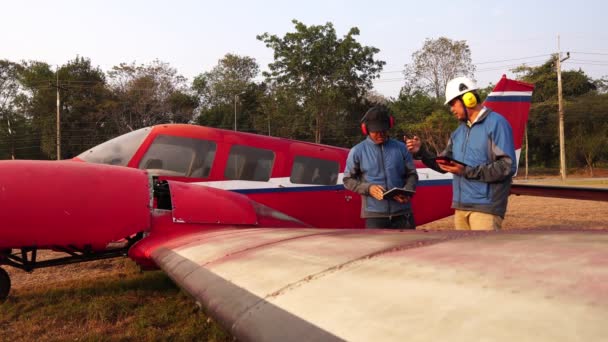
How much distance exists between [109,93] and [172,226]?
42.9m

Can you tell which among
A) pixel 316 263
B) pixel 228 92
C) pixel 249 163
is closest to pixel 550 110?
pixel 228 92

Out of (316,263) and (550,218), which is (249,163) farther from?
(550,218)

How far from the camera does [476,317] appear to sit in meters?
0.81

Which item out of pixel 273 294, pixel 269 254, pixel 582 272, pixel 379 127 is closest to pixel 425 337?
pixel 582 272

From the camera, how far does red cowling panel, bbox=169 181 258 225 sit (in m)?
4.27

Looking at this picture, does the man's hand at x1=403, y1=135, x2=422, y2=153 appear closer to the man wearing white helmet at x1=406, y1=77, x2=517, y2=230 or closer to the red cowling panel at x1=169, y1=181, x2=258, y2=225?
the man wearing white helmet at x1=406, y1=77, x2=517, y2=230

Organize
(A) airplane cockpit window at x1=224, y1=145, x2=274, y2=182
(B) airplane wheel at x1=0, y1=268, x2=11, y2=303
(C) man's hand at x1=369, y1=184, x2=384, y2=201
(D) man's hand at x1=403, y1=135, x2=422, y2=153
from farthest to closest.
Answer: (A) airplane cockpit window at x1=224, y1=145, x2=274, y2=182 < (B) airplane wheel at x1=0, y1=268, x2=11, y2=303 < (D) man's hand at x1=403, y1=135, x2=422, y2=153 < (C) man's hand at x1=369, y1=184, x2=384, y2=201

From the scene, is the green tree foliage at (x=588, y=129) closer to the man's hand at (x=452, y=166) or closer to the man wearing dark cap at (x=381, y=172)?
the man wearing dark cap at (x=381, y=172)

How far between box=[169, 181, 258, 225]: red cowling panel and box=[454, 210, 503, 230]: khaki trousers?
2.28m

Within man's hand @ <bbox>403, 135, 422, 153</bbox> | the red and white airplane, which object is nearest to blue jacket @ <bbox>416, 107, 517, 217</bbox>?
man's hand @ <bbox>403, 135, 422, 153</bbox>

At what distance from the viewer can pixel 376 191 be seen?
142 inches

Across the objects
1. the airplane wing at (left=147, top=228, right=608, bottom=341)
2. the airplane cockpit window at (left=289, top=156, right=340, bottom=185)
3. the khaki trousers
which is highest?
the airplane cockpit window at (left=289, top=156, right=340, bottom=185)

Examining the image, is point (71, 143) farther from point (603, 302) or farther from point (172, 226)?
point (603, 302)

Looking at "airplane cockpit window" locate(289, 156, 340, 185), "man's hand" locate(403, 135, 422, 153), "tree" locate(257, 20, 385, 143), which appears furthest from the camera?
"tree" locate(257, 20, 385, 143)
